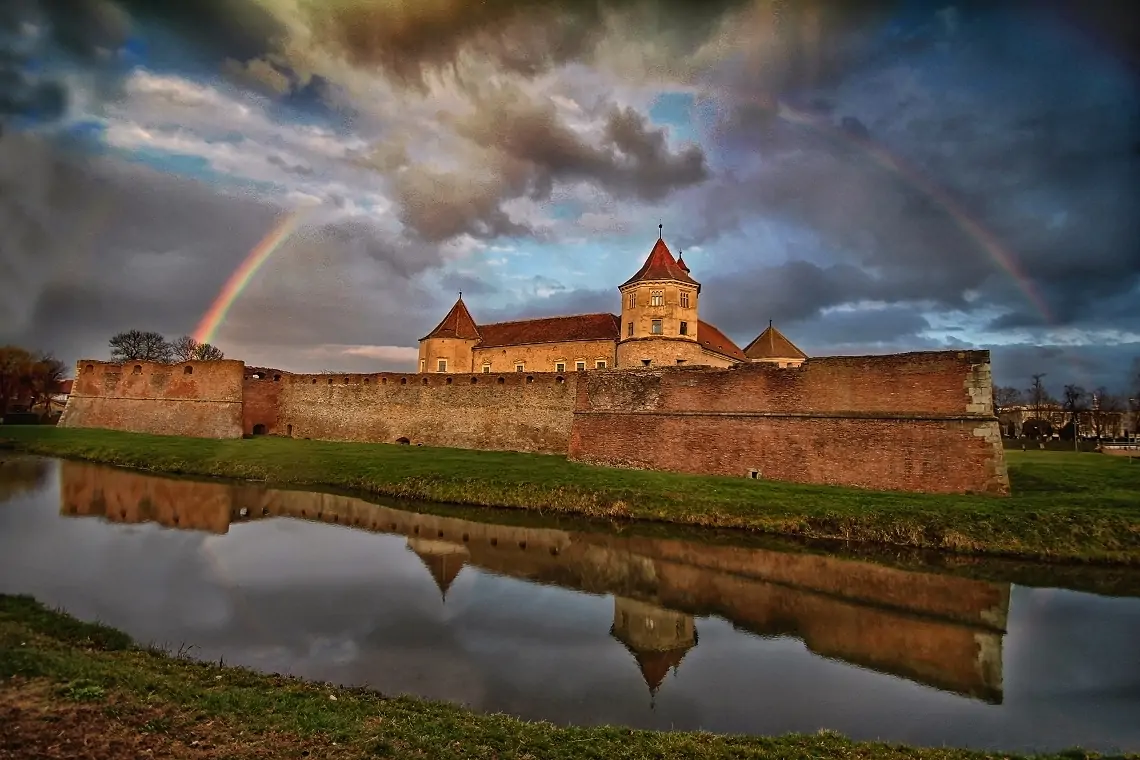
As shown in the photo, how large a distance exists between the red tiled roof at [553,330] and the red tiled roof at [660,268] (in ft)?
12.0

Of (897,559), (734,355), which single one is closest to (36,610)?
(897,559)

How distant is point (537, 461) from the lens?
65.4 feet

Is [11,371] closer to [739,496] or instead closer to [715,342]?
[715,342]

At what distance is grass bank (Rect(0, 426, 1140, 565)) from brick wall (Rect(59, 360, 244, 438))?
5.12 metres

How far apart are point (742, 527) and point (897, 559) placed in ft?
10.00

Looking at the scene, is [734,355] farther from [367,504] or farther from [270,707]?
[270,707]

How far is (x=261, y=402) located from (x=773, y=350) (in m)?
24.0

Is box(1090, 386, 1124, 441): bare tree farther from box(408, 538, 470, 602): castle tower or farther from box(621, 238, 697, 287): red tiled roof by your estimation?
box(408, 538, 470, 602): castle tower

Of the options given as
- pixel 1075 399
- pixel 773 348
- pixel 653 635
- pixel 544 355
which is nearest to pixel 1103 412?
pixel 1075 399

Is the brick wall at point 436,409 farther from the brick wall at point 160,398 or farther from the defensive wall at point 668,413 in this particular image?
the brick wall at point 160,398

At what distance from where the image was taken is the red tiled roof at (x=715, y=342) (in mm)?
28812

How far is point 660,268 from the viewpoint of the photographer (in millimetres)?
26016

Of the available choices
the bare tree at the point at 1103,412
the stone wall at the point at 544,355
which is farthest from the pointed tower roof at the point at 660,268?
the bare tree at the point at 1103,412

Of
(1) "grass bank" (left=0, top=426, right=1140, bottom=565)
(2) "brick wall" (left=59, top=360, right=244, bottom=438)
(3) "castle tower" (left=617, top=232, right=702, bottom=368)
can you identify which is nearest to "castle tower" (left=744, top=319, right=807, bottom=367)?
(3) "castle tower" (left=617, top=232, right=702, bottom=368)
